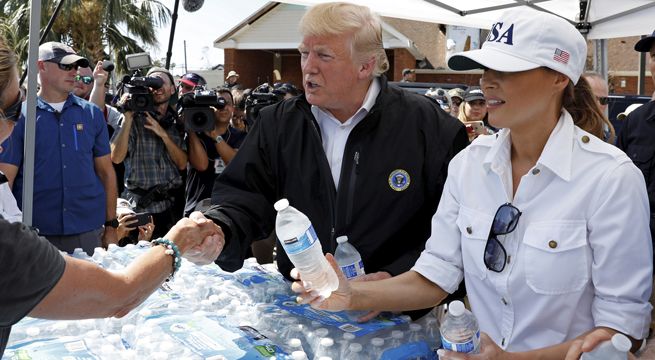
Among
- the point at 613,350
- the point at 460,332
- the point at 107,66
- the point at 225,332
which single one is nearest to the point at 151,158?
the point at 107,66

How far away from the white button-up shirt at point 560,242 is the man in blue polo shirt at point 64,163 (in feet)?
9.82

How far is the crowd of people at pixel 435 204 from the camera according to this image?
164 cm

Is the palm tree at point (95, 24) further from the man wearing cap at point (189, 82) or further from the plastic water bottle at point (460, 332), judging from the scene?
the plastic water bottle at point (460, 332)

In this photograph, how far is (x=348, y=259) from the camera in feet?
7.16

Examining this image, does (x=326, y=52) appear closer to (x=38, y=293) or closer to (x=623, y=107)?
(x=38, y=293)

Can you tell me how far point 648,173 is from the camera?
3.40 m

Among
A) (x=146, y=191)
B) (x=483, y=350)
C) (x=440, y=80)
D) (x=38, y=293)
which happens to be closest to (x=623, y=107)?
(x=146, y=191)

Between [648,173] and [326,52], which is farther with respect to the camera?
[648,173]

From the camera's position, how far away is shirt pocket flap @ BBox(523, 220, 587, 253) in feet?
5.58

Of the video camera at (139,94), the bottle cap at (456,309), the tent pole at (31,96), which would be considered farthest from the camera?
the video camera at (139,94)

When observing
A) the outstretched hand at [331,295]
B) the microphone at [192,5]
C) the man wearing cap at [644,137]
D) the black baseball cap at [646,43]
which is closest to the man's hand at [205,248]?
the outstretched hand at [331,295]

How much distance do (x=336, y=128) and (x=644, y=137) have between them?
203 cm

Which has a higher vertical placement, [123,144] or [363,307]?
[123,144]

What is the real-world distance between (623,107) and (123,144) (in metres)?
6.77
